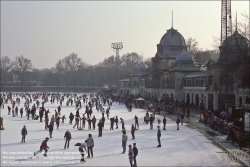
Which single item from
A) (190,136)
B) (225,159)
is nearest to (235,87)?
(190,136)

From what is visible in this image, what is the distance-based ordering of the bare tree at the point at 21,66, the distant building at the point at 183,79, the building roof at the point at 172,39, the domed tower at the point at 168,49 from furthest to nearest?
the bare tree at the point at 21,66 < the building roof at the point at 172,39 < the domed tower at the point at 168,49 < the distant building at the point at 183,79

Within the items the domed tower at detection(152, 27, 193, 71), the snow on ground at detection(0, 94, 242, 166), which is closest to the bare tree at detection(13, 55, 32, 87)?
the domed tower at detection(152, 27, 193, 71)

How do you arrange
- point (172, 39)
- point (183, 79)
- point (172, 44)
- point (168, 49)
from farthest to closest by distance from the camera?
point (172, 39), point (172, 44), point (168, 49), point (183, 79)

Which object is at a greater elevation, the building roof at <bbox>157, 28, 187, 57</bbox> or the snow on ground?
the building roof at <bbox>157, 28, 187, 57</bbox>

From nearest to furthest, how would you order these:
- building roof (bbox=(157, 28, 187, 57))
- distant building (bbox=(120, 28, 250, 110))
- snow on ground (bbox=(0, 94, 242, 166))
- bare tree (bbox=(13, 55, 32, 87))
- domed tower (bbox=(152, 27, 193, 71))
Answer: snow on ground (bbox=(0, 94, 242, 166)), distant building (bbox=(120, 28, 250, 110)), domed tower (bbox=(152, 27, 193, 71)), building roof (bbox=(157, 28, 187, 57)), bare tree (bbox=(13, 55, 32, 87))

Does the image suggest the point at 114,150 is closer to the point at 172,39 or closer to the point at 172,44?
the point at 172,44

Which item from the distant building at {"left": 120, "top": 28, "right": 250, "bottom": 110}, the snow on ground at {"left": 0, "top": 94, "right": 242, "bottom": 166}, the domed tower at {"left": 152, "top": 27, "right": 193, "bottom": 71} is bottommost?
the snow on ground at {"left": 0, "top": 94, "right": 242, "bottom": 166}

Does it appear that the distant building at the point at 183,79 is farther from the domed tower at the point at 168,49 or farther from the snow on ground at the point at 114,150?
the snow on ground at the point at 114,150

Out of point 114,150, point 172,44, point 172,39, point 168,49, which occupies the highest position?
point 172,39

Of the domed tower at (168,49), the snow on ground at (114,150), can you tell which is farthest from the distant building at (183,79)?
the snow on ground at (114,150)

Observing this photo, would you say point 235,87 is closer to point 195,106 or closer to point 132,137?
point 195,106

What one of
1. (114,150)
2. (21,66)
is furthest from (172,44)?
(21,66)

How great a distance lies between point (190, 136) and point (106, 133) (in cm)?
592

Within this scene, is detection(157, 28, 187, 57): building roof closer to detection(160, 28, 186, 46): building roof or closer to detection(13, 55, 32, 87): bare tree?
detection(160, 28, 186, 46): building roof
